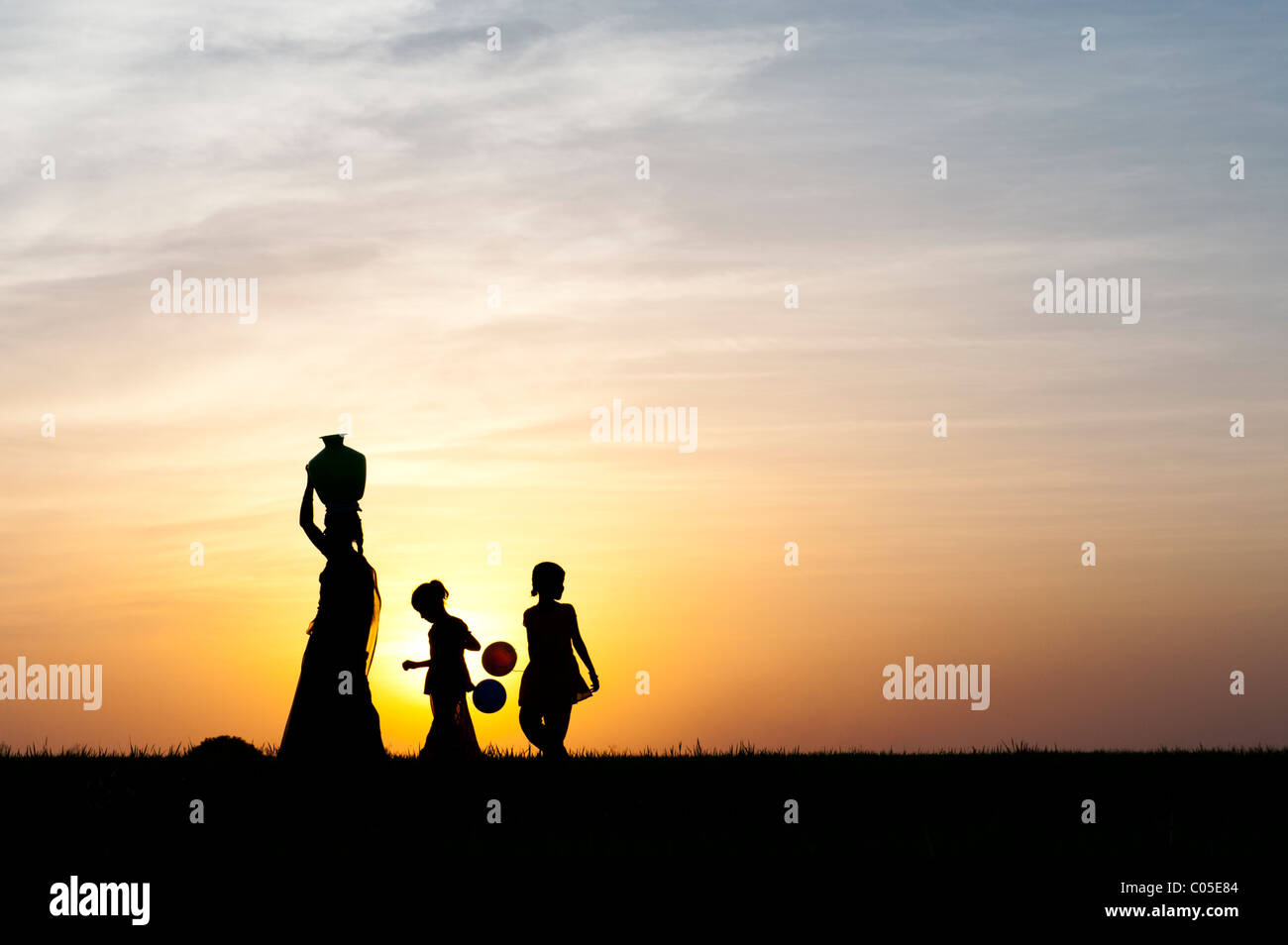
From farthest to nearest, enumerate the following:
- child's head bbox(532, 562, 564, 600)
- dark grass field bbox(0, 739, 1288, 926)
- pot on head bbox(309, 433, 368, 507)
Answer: child's head bbox(532, 562, 564, 600) < pot on head bbox(309, 433, 368, 507) < dark grass field bbox(0, 739, 1288, 926)

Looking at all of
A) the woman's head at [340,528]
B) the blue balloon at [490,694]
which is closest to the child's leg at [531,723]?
the blue balloon at [490,694]

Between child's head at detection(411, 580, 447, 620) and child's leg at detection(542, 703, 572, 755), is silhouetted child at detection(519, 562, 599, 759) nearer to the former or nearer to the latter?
child's leg at detection(542, 703, 572, 755)

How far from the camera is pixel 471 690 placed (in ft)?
54.2

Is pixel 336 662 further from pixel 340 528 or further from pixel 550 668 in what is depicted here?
pixel 550 668

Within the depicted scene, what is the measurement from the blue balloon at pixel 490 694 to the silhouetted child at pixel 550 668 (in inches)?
9.6

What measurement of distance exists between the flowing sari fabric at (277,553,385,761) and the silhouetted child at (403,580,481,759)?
117 centimetres

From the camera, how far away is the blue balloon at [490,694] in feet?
54.1

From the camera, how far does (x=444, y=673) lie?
53.4ft

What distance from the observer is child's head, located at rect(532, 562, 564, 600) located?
16.6m

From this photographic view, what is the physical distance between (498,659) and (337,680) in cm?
206

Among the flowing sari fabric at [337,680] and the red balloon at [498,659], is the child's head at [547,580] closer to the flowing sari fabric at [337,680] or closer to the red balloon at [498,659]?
the red balloon at [498,659]

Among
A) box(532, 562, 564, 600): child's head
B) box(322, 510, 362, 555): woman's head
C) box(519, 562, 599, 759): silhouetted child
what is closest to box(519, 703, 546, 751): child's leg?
box(519, 562, 599, 759): silhouetted child
